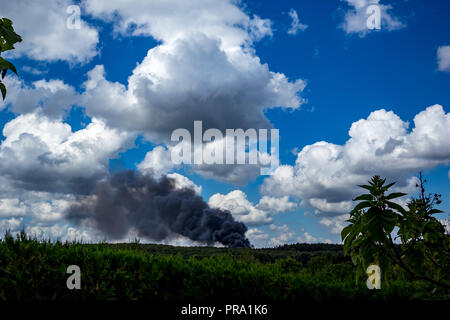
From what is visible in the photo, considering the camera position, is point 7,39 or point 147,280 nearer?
point 7,39

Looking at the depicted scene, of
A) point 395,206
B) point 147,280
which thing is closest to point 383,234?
point 395,206

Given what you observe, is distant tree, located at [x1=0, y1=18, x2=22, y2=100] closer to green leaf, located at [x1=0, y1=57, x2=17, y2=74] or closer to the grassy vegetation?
green leaf, located at [x1=0, y1=57, x2=17, y2=74]

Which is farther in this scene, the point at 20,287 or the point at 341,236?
the point at 20,287

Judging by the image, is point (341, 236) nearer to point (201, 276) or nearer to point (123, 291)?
point (201, 276)

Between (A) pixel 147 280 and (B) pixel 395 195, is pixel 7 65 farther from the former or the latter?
(B) pixel 395 195

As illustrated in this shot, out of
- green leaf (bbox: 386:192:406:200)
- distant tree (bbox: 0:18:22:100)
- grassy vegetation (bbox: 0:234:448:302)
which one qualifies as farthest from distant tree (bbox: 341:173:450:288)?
distant tree (bbox: 0:18:22:100)

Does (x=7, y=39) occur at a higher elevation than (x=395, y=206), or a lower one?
higher

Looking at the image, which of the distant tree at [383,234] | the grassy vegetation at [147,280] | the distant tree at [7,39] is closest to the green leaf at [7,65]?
the distant tree at [7,39]
